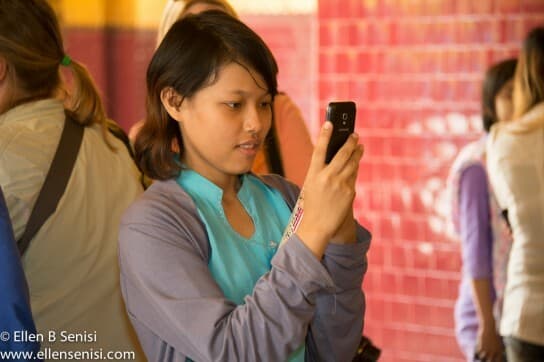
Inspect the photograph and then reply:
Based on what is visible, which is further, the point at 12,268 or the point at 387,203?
the point at 387,203

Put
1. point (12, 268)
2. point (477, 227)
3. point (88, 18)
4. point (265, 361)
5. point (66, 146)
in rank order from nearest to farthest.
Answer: point (265, 361) → point (12, 268) → point (66, 146) → point (477, 227) → point (88, 18)

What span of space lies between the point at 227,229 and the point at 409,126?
3142 mm

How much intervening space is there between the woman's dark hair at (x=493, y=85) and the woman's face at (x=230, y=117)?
227 centimetres

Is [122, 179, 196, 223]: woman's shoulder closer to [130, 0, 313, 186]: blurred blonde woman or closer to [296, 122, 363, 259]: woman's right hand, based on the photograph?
[296, 122, 363, 259]: woman's right hand

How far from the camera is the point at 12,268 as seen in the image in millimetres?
1630

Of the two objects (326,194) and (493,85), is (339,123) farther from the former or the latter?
(493,85)

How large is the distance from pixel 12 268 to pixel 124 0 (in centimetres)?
391

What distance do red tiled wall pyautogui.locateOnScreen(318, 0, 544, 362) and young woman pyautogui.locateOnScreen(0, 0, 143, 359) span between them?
8.50ft

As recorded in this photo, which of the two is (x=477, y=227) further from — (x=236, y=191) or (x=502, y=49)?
(x=236, y=191)

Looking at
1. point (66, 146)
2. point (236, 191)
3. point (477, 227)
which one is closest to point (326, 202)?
point (236, 191)

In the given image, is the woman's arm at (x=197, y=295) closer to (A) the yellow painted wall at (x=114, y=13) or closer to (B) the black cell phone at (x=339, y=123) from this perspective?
(B) the black cell phone at (x=339, y=123)

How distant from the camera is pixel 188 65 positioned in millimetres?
1704

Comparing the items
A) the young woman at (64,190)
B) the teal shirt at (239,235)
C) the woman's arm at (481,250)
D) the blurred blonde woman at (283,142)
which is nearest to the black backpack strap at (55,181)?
the young woman at (64,190)

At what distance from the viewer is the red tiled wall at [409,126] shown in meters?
4.59
